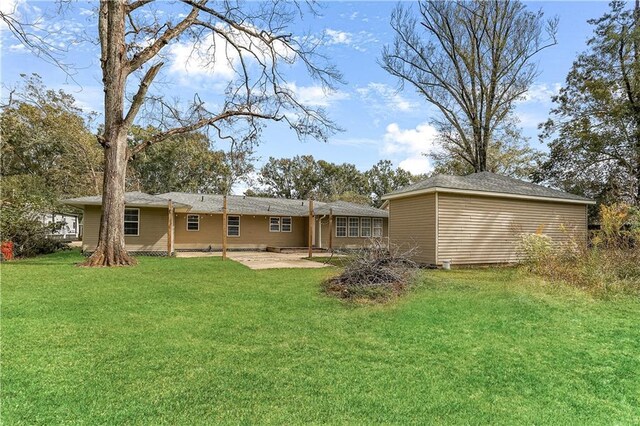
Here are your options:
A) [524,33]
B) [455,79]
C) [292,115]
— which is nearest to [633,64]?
[524,33]

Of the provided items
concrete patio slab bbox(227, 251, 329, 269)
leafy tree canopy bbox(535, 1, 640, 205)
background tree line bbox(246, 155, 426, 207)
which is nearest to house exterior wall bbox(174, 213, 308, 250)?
concrete patio slab bbox(227, 251, 329, 269)

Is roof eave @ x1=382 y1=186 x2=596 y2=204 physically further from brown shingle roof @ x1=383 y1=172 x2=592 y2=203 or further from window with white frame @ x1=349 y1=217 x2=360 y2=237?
window with white frame @ x1=349 y1=217 x2=360 y2=237

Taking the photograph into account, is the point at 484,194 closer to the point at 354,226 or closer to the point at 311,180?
the point at 354,226

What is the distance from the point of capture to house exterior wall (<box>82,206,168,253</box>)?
15602 millimetres

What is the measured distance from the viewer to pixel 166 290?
24.2 feet

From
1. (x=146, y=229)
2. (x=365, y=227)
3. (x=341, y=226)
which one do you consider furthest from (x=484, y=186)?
(x=146, y=229)

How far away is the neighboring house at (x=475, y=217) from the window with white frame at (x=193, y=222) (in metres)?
10.4

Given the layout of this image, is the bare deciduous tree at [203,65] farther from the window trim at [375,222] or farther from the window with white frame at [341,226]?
the window trim at [375,222]

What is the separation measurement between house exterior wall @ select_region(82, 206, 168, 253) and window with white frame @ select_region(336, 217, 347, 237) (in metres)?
9.14

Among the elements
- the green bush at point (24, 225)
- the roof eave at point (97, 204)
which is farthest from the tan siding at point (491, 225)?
the green bush at point (24, 225)

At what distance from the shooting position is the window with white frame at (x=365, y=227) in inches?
861

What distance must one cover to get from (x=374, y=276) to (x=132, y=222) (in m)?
12.8

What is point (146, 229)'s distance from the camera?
16.5 metres

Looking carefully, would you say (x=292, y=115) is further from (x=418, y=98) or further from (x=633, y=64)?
(x=633, y=64)
